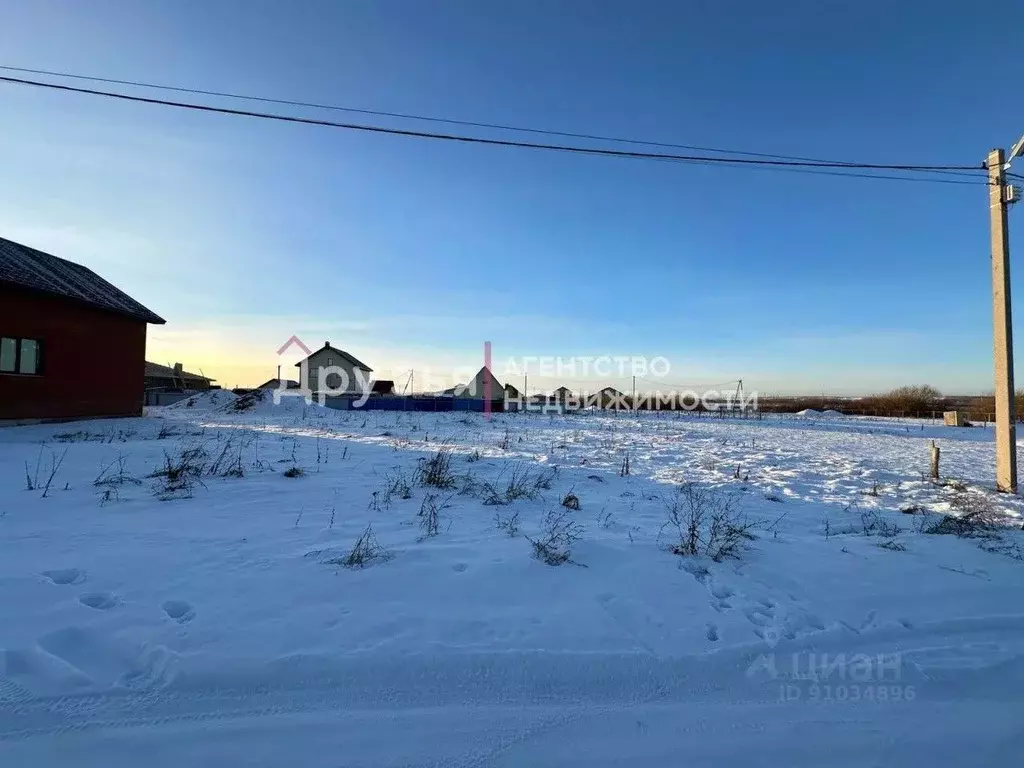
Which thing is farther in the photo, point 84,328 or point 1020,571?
point 84,328

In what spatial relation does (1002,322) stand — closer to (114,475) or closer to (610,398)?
(114,475)

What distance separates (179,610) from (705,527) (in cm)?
474

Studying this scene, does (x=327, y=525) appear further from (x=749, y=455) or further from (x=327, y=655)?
(x=749, y=455)

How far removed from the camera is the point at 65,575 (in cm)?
342

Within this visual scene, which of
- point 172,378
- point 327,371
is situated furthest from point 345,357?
point 172,378

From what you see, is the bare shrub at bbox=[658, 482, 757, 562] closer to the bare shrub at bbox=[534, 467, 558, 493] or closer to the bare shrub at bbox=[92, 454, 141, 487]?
the bare shrub at bbox=[534, 467, 558, 493]

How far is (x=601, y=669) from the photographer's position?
2754mm

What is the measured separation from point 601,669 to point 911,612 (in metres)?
2.54

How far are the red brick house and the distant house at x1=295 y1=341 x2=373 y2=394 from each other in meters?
16.6

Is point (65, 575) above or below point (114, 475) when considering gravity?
below

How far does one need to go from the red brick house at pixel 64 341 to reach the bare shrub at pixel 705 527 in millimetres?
17469

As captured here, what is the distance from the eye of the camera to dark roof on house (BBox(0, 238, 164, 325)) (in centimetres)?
1378

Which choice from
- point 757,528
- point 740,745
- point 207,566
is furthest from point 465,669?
point 757,528

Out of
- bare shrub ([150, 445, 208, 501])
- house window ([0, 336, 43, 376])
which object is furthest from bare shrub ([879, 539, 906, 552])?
house window ([0, 336, 43, 376])
